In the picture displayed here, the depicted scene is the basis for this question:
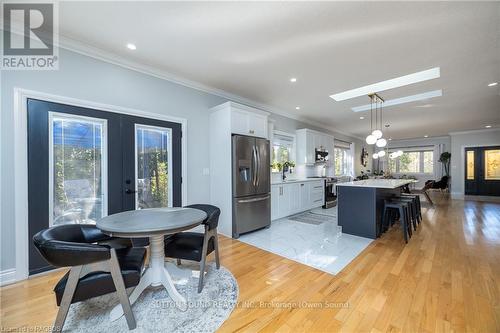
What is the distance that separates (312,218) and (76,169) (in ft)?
14.8

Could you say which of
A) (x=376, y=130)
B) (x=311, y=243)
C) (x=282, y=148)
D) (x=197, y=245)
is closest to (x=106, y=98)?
(x=197, y=245)

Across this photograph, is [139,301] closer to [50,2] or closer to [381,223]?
[50,2]

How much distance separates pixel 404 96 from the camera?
4.37 m

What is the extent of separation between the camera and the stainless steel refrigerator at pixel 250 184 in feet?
12.1

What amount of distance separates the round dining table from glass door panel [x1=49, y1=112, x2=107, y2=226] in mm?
992

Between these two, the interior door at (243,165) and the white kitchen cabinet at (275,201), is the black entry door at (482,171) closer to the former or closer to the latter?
the white kitchen cabinet at (275,201)

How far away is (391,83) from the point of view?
384 cm

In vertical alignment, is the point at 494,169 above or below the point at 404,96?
below

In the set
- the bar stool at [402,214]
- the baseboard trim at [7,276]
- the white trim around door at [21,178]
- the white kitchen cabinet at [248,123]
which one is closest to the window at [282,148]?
the white kitchen cabinet at [248,123]

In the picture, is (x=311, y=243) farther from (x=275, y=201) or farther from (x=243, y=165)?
(x=243, y=165)

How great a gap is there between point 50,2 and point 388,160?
13529 millimetres

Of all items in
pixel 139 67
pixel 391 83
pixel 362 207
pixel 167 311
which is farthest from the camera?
pixel 391 83

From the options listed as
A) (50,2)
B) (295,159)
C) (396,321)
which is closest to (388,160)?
(295,159)

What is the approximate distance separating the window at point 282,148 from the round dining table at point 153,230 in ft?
12.0
